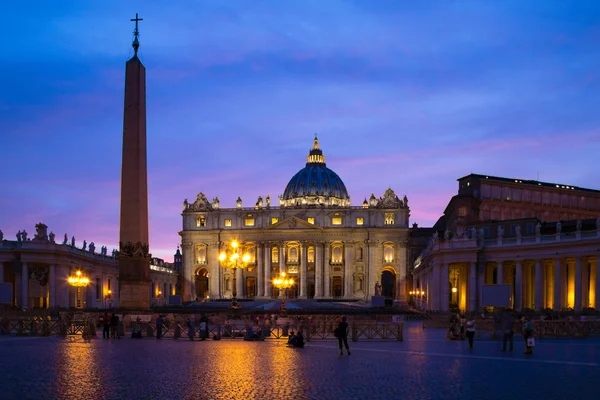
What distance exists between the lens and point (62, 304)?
2975 inches

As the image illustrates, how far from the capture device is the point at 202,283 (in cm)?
13488

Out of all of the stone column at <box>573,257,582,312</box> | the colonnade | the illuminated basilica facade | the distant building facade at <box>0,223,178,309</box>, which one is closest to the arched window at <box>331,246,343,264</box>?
the illuminated basilica facade

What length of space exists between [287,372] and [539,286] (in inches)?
1885

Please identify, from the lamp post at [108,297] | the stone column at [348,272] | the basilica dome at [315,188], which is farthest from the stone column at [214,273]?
the lamp post at [108,297]

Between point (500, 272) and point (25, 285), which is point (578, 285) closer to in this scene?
point (500, 272)

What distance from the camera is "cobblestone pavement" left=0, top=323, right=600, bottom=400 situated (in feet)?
48.8

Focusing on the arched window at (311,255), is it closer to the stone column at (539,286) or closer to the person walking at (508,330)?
the stone column at (539,286)

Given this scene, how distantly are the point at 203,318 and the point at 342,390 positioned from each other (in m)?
19.8

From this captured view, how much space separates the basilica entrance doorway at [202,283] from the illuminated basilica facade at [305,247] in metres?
0.69

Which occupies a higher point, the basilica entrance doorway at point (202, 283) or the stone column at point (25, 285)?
the stone column at point (25, 285)

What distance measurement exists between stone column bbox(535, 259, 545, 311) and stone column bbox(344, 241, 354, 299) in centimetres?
6333

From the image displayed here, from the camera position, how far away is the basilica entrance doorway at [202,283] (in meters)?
132

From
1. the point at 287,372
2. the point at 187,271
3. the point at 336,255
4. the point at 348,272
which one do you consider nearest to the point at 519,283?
the point at 287,372

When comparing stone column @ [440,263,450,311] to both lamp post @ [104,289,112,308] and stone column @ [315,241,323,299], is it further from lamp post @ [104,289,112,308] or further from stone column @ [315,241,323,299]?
stone column @ [315,241,323,299]
